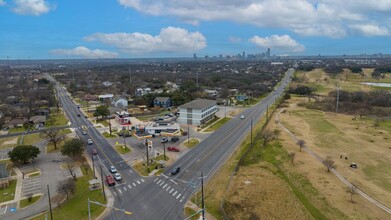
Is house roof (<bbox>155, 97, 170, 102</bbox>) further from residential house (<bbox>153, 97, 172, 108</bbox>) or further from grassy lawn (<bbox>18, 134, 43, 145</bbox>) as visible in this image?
grassy lawn (<bbox>18, 134, 43, 145</bbox>)

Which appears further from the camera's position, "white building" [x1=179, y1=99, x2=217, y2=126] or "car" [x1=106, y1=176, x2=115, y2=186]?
"white building" [x1=179, y1=99, x2=217, y2=126]

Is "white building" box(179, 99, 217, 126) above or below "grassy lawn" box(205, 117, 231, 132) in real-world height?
above

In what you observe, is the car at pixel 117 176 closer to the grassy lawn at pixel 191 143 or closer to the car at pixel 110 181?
the car at pixel 110 181

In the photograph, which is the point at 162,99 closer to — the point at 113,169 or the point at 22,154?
the point at 22,154

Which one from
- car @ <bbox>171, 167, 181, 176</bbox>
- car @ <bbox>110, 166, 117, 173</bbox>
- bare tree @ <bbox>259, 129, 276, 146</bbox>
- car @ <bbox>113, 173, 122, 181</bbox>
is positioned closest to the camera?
car @ <bbox>113, 173, 122, 181</bbox>

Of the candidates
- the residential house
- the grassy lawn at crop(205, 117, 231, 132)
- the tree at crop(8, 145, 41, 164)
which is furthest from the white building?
the tree at crop(8, 145, 41, 164)

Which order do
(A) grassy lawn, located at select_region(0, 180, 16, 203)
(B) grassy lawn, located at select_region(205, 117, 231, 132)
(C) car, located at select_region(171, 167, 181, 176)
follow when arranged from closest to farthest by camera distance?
(A) grassy lawn, located at select_region(0, 180, 16, 203)
(C) car, located at select_region(171, 167, 181, 176)
(B) grassy lawn, located at select_region(205, 117, 231, 132)
